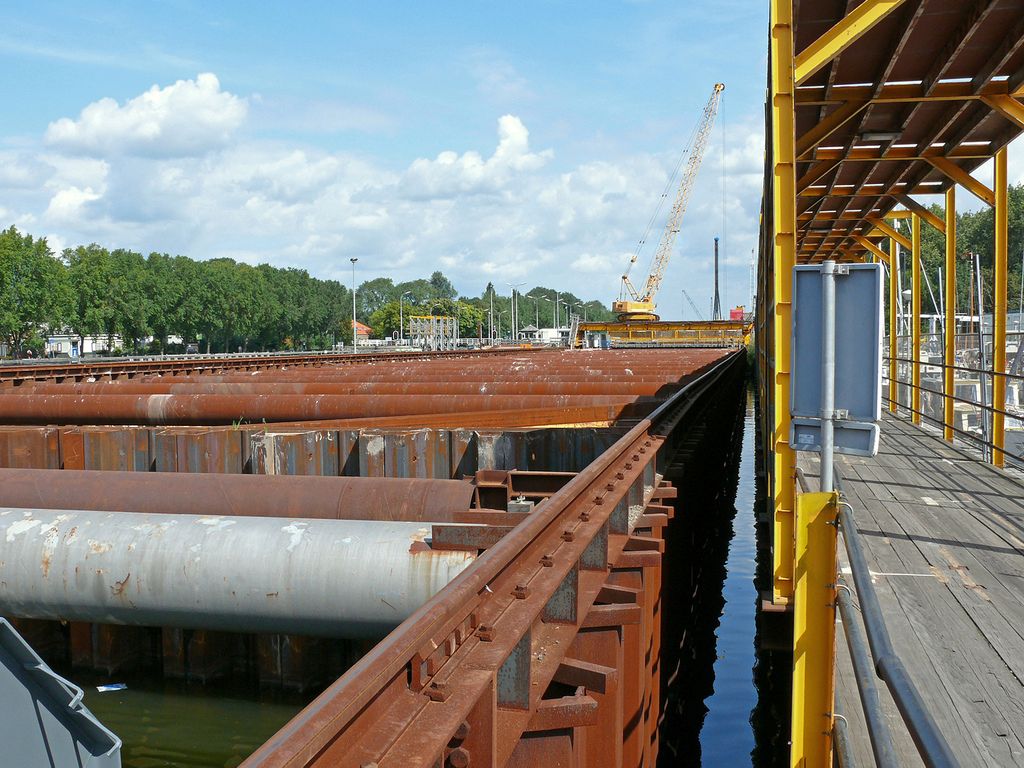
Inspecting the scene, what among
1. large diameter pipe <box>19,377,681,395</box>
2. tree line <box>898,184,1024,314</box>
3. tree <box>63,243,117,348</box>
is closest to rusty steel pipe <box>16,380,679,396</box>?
large diameter pipe <box>19,377,681,395</box>

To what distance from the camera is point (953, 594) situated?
6.48m

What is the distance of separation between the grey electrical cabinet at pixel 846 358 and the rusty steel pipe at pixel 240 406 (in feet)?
28.4

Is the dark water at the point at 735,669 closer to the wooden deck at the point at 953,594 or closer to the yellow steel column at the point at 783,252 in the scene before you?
the wooden deck at the point at 953,594

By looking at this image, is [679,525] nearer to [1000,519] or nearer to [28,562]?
[1000,519]

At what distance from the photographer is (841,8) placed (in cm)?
941

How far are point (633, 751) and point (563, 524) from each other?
1.74 metres

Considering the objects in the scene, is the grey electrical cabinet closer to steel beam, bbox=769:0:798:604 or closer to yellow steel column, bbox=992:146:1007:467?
steel beam, bbox=769:0:798:604

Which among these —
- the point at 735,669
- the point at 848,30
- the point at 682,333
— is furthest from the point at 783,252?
the point at 682,333

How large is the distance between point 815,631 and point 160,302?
363 ft

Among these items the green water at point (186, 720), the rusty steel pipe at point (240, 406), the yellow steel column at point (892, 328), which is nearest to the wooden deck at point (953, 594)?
the green water at point (186, 720)

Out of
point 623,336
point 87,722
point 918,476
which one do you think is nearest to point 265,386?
point 918,476

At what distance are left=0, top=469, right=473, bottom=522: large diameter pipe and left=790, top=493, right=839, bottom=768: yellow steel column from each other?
2.98 m

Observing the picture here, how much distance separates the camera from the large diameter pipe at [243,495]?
7.29m

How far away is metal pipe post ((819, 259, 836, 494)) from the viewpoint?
15.5 feet
